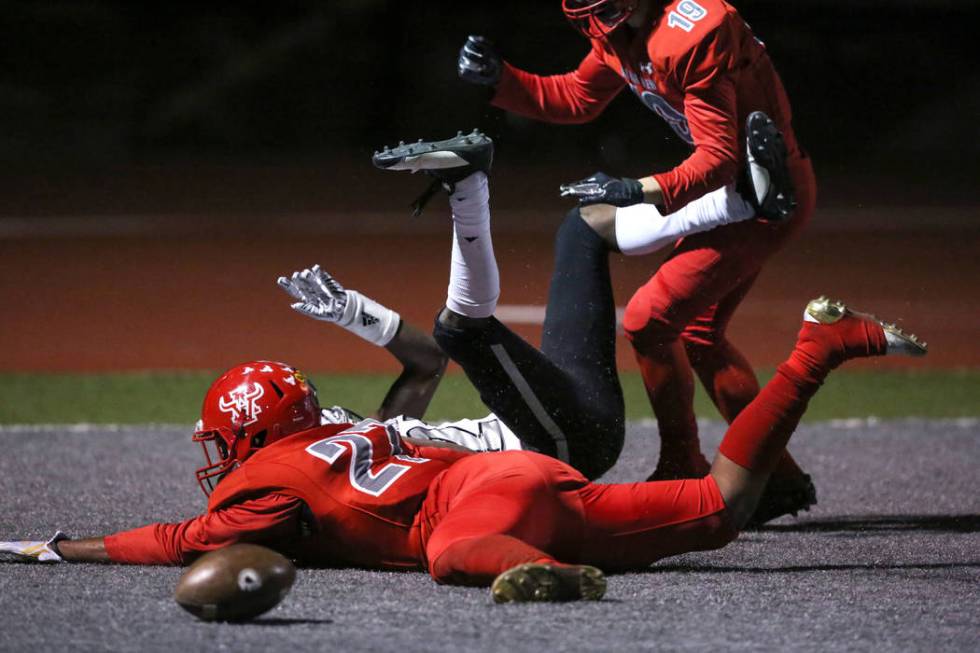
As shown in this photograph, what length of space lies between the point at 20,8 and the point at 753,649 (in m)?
18.5

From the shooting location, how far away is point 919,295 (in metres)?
11.5

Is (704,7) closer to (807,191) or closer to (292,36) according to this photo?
(807,191)

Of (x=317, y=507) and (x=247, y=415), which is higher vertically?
(x=247, y=415)

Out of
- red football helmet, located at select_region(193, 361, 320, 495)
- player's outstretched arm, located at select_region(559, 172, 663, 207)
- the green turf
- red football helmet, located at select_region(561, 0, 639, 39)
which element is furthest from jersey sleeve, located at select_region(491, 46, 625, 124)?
the green turf

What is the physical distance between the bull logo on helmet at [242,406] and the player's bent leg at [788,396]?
128 cm

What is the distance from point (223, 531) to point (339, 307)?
1.27 meters

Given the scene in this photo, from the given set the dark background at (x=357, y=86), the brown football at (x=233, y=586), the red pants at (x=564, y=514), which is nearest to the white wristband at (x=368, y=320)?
the red pants at (x=564, y=514)

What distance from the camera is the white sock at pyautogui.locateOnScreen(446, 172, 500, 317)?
4.41 meters

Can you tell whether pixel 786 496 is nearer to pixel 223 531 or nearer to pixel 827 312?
pixel 827 312

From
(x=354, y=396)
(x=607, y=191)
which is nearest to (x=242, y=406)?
(x=607, y=191)

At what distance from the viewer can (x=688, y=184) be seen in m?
4.39

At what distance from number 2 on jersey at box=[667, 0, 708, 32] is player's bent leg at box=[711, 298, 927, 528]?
104cm

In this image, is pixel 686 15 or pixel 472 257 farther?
pixel 686 15

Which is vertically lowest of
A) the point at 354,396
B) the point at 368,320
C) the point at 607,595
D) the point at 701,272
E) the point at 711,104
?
the point at 354,396
